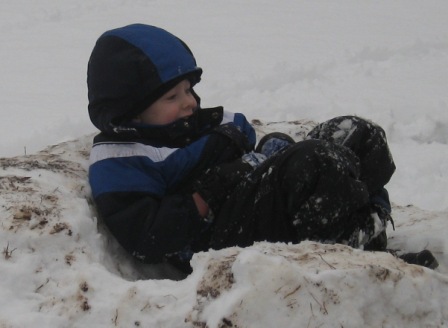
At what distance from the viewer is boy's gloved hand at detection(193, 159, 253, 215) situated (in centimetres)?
251

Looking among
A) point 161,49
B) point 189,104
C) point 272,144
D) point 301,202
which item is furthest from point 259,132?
point 301,202

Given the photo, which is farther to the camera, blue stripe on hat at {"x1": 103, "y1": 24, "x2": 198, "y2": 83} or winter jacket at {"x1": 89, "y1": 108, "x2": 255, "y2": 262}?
blue stripe on hat at {"x1": 103, "y1": 24, "x2": 198, "y2": 83}

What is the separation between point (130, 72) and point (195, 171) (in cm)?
54

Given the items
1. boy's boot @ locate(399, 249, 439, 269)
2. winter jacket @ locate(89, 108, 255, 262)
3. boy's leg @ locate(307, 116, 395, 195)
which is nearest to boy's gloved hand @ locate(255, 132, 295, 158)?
winter jacket @ locate(89, 108, 255, 262)

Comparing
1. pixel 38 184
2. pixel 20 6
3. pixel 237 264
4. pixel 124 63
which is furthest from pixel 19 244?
pixel 20 6

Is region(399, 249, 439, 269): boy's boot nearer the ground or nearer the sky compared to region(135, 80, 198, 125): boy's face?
nearer the ground

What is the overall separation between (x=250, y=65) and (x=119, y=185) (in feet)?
15.4

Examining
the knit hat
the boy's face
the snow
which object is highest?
the knit hat

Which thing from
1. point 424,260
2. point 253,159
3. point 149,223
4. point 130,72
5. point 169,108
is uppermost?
point 130,72

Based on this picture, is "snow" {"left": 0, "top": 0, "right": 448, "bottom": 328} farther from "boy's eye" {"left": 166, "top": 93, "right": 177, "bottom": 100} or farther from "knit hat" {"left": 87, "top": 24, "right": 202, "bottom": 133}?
"boy's eye" {"left": 166, "top": 93, "right": 177, "bottom": 100}

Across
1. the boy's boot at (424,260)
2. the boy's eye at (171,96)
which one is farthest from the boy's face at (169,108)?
the boy's boot at (424,260)

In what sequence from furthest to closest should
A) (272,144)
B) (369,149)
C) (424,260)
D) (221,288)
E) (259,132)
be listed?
1. (259,132)
2. (272,144)
3. (369,149)
4. (424,260)
5. (221,288)

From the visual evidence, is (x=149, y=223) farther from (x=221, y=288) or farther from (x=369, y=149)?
(x=369, y=149)

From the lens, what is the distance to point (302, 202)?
7.54 ft
